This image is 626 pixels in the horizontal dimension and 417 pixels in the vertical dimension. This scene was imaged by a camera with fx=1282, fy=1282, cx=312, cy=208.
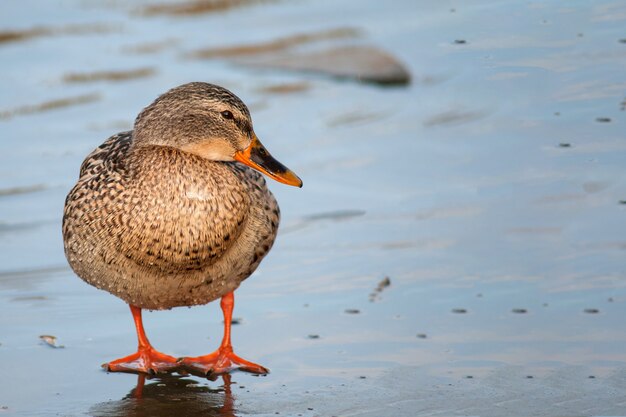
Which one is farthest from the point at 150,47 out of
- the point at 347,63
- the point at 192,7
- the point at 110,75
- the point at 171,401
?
the point at 171,401

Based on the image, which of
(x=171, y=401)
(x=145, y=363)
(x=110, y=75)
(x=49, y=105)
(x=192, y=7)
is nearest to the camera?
(x=171, y=401)

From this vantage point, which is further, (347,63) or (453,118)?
(347,63)

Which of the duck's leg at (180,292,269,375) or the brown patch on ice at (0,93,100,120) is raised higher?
the brown patch on ice at (0,93,100,120)

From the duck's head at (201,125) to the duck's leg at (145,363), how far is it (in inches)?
34.7

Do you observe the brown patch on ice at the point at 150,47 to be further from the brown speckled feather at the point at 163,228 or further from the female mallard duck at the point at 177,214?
the brown speckled feather at the point at 163,228

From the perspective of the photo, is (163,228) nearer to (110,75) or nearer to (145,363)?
(145,363)

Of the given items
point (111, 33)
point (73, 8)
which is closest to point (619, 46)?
point (111, 33)

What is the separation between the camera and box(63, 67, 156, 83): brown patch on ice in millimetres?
10250

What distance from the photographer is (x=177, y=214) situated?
5258 mm

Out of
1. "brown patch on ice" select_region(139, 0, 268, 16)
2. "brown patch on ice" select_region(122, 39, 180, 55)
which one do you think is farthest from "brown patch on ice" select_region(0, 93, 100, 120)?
"brown patch on ice" select_region(139, 0, 268, 16)

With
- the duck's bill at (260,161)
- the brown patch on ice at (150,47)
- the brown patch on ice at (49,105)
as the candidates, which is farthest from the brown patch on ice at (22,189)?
the brown patch on ice at (150,47)

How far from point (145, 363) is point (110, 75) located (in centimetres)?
522

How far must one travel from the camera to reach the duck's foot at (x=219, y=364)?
547 centimetres

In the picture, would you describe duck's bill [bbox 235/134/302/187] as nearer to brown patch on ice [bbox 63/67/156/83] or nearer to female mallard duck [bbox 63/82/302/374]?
female mallard duck [bbox 63/82/302/374]
